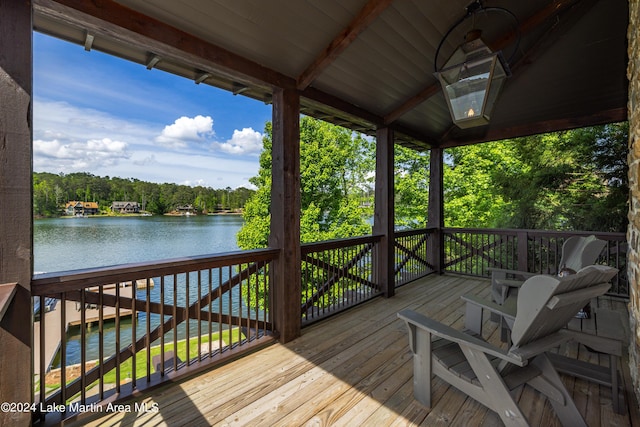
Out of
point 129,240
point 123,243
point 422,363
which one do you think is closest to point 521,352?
point 422,363

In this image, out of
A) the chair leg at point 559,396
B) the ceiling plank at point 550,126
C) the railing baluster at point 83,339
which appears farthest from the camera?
the ceiling plank at point 550,126

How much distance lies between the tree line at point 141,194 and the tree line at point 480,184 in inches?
46.5

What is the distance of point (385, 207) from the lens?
14.7 ft

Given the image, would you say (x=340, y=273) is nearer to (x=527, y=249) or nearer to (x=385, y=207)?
(x=385, y=207)

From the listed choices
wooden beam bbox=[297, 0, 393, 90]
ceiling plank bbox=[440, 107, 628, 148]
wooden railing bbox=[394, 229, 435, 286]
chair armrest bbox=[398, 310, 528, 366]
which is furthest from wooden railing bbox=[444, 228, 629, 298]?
wooden beam bbox=[297, 0, 393, 90]

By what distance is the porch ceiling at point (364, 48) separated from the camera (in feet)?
6.61

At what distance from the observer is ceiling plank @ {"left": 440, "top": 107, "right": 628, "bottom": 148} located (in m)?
4.35

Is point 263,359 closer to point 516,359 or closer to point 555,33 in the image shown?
point 516,359

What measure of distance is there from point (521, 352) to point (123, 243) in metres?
16.8

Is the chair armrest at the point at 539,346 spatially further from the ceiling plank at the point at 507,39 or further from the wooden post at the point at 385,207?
the ceiling plank at the point at 507,39

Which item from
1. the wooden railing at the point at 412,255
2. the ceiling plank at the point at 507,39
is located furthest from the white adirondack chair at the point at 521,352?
the wooden railing at the point at 412,255

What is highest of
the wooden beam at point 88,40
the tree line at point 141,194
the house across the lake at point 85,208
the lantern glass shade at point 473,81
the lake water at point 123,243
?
the wooden beam at point 88,40

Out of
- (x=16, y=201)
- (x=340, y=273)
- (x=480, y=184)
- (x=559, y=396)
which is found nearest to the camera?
(x=16, y=201)

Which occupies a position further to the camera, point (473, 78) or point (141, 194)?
point (141, 194)
